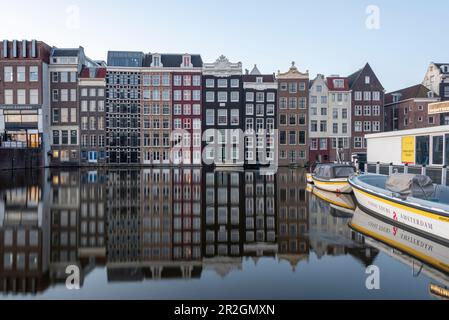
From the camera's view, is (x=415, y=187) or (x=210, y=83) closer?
(x=415, y=187)

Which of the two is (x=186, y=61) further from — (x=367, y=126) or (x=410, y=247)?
(x=410, y=247)

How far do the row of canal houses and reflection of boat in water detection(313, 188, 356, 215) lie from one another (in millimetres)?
37453

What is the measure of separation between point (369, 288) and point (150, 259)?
6238 mm

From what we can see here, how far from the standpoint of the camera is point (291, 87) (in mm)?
67375

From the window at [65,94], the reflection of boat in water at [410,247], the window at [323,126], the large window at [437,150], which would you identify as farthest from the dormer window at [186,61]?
the reflection of boat in water at [410,247]

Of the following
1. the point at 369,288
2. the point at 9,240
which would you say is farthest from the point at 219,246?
the point at 9,240

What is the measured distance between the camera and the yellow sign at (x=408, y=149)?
943 inches

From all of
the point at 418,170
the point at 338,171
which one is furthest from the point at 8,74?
the point at 418,170

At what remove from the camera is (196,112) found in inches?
2613

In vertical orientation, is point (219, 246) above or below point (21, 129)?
below

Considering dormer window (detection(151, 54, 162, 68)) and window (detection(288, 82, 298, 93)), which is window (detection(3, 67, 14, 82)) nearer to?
dormer window (detection(151, 54, 162, 68))

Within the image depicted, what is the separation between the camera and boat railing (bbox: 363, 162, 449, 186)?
63.9 ft

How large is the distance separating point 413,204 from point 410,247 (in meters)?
2.43
